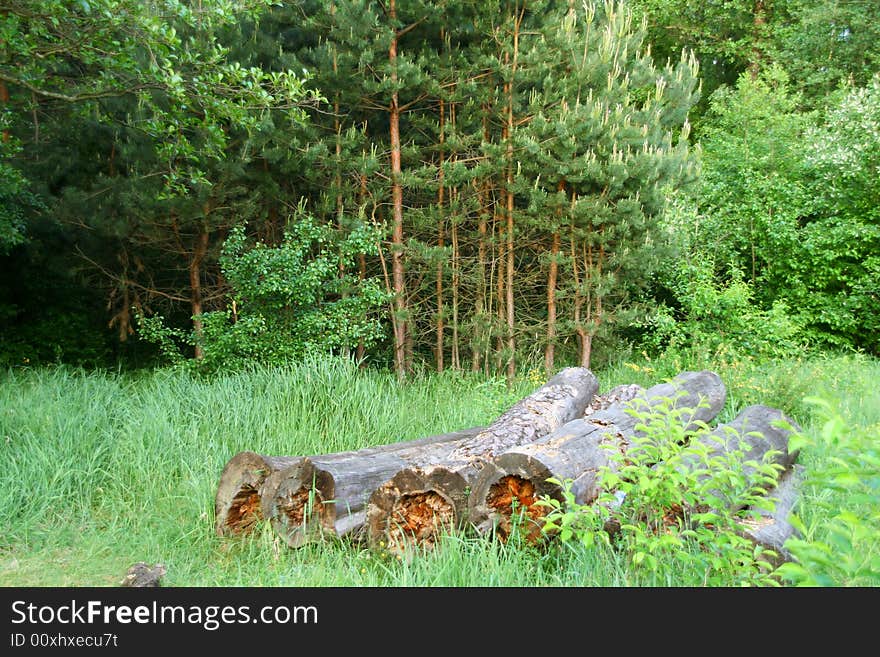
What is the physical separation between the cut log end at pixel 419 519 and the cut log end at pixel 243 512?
0.98m

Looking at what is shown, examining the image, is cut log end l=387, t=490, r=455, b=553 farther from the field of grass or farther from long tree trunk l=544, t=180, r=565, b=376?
long tree trunk l=544, t=180, r=565, b=376

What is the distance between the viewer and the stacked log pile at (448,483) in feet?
11.3

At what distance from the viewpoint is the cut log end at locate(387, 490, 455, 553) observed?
355 cm

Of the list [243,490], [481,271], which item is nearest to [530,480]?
[243,490]

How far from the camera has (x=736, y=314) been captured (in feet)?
30.3

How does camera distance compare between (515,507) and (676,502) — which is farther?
(515,507)

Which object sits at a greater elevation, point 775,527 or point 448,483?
point 448,483

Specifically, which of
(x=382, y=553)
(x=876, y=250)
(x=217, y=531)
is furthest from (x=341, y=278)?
(x=876, y=250)

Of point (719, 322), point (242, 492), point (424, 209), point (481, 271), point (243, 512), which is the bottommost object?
point (719, 322)

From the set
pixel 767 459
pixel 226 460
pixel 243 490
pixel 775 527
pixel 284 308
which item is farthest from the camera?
pixel 284 308

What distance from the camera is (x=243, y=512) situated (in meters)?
4.16

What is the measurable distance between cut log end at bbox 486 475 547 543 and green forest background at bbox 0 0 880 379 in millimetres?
4185

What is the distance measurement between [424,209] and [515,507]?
6.36 metres

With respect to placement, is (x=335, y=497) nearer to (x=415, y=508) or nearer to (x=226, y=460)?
(x=415, y=508)
